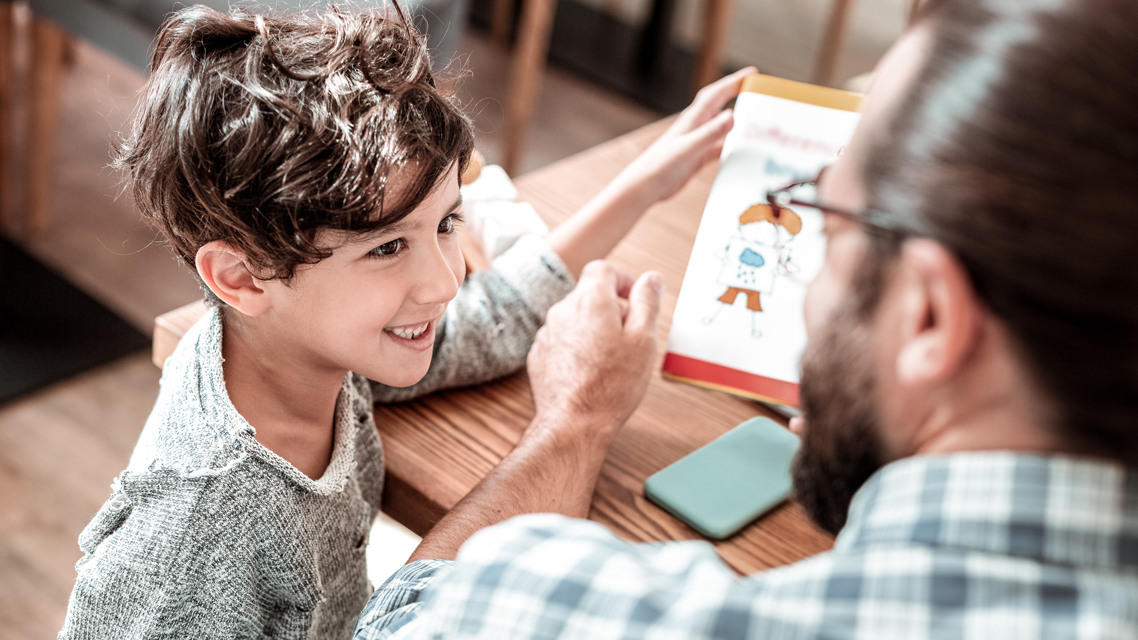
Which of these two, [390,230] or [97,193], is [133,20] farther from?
[390,230]

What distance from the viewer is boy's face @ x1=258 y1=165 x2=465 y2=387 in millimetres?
731

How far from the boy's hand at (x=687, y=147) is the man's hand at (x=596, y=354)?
0.15 m

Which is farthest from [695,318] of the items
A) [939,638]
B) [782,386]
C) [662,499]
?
[939,638]

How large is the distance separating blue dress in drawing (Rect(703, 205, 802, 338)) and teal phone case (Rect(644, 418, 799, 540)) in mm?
108

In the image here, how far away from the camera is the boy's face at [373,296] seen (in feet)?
2.40

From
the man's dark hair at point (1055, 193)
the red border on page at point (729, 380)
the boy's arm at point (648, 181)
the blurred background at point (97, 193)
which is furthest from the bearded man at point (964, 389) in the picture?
the blurred background at point (97, 193)

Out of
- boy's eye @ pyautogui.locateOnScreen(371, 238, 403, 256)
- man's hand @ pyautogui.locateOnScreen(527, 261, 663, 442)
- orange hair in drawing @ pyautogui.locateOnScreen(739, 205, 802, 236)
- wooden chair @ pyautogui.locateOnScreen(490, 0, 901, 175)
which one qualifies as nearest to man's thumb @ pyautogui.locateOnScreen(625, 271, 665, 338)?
man's hand @ pyautogui.locateOnScreen(527, 261, 663, 442)

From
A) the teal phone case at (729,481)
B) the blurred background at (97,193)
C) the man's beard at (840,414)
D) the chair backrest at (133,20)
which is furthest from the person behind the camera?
the chair backrest at (133,20)

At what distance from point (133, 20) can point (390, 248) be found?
128 cm

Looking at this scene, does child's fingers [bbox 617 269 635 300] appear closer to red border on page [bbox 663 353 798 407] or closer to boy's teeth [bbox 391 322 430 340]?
red border on page [bbox 663 353 798 407]

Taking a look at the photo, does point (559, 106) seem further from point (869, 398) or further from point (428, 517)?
point (869, 398)

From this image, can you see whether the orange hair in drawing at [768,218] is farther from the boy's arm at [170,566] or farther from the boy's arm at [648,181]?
the boy's arm at [170,566]

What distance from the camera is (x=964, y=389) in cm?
48

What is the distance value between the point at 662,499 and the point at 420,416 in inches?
8.6
